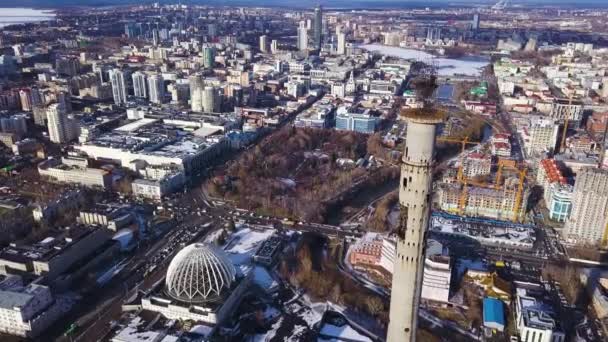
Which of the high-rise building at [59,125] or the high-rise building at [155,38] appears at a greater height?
the high-rise building at [155,38]

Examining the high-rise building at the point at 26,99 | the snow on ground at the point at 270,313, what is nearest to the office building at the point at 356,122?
the snow on ground at the point at 270,313

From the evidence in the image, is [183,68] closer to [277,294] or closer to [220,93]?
[220,93]

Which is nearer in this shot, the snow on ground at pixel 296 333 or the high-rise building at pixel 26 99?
the snow on ground at pixel 296 333

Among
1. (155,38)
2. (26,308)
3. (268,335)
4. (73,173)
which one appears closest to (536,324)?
(268,335)

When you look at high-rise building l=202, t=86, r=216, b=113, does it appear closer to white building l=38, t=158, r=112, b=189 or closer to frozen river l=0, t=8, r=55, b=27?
white building l=38, t=158, r=112, b=189

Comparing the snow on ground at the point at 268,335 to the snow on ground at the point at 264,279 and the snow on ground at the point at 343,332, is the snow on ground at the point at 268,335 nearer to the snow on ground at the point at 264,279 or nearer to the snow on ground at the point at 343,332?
the snow on ground at the point at 343,332

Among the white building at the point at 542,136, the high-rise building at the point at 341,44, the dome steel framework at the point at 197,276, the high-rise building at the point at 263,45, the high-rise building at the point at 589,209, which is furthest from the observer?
the high-rise building at the point at 263,45

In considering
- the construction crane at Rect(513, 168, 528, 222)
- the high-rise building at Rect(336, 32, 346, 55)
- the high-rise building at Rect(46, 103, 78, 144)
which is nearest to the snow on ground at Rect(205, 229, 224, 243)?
the construction crane at Rect(513, 168, 528, 222)
